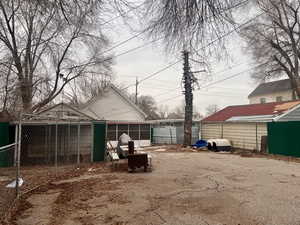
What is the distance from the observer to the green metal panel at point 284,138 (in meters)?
13.3

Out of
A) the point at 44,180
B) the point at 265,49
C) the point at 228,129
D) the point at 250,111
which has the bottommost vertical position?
the point at 44,180

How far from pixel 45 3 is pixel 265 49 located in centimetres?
2292

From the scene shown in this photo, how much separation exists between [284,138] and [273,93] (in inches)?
1105

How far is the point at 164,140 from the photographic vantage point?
24.8 metres

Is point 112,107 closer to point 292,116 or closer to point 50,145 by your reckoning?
point 50,145

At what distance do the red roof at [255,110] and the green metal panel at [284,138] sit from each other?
86.8 inches

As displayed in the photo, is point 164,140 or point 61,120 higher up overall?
point 61,120

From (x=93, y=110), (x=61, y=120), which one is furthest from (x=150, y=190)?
(x=93, y=110)

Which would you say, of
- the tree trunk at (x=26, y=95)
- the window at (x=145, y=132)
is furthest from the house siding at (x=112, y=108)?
the tree trunk at (x=26, y=95)

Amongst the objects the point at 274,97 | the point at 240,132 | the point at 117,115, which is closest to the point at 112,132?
the point at 117,115

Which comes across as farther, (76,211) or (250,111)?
(250,111)

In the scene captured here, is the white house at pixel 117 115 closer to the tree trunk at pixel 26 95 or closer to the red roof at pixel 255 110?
the tree trunk at pixel 26 95

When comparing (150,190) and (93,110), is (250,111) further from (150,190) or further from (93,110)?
(150,190)

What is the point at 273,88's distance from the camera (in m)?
39.5
